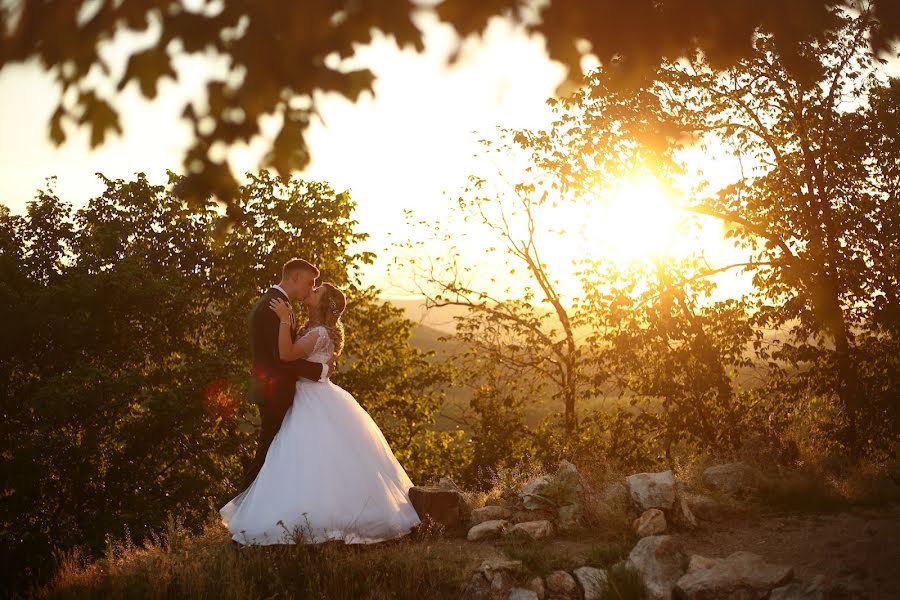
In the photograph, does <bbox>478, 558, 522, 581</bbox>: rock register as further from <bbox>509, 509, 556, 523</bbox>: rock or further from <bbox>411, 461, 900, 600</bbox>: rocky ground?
<bbox>509, 509, 556, 523</bbox>: rock

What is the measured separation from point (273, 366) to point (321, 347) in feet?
1.88

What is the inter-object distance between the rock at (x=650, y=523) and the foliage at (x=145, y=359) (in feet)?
44.5

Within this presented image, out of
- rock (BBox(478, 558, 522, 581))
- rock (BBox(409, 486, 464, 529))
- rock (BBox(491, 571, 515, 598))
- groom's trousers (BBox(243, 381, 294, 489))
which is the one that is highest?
groom's trousers (BBox(243, 381, 294, 489))

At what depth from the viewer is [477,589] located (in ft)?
22.0

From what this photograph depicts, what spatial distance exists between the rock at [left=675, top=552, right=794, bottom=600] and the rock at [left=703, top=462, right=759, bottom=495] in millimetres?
3589

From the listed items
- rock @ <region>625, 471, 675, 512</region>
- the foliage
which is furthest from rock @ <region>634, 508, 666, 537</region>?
the foliage

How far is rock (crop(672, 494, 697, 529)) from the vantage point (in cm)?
860

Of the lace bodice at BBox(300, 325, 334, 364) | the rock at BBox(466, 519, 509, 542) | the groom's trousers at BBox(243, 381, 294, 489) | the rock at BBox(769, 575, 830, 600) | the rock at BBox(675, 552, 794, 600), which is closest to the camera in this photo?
A: the rock at BBox(769, 575, 830, 600)

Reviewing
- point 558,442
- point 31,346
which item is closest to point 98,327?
point 31,346

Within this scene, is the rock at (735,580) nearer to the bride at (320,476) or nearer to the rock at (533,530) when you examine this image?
the rock at (533,530)

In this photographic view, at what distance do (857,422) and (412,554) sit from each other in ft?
29.2

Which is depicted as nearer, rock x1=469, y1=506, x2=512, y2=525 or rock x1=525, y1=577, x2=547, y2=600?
rock x1=525, y1=577, x2=547, y2=600

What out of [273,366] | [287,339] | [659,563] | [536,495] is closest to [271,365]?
[273,366]

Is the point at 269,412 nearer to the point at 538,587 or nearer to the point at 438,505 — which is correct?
the point at 438,505
